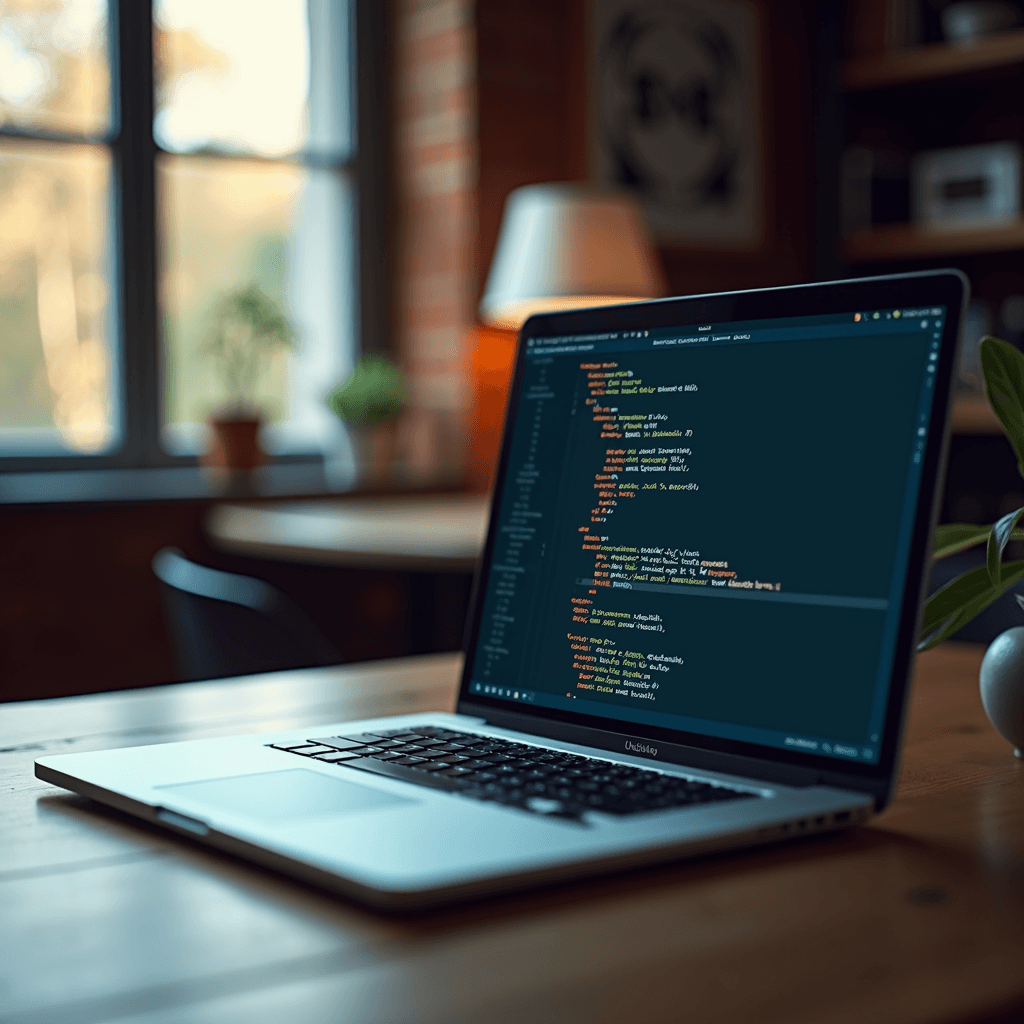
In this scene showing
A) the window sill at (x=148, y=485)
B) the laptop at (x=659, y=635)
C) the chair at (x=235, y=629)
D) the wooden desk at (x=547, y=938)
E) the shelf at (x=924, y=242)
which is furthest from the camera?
the shelf at (x=924, y=242)

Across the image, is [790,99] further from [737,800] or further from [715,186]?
[737,800]

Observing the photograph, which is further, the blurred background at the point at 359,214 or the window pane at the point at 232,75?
the window pane at the point at 232,75

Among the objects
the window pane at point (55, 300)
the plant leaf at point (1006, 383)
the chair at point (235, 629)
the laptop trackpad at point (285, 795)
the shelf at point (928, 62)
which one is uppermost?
the shelf at point (928, 62)

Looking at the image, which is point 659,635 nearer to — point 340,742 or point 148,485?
point 340,742

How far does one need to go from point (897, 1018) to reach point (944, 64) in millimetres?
3879

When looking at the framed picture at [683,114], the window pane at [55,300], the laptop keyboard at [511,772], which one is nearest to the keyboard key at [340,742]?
the laptop keyboard at [511,772]

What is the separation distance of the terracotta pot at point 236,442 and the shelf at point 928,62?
217 cm

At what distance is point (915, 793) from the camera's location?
0.75m

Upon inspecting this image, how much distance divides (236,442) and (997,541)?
2.67 m

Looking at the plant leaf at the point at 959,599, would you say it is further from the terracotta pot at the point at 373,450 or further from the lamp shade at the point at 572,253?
the terracotta pot at the point at 373,450

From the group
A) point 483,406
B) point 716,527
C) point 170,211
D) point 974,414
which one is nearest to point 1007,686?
point 716,527

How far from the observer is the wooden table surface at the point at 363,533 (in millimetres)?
2160

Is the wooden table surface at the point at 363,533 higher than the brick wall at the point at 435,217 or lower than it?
lower

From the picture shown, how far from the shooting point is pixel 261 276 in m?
3.55
